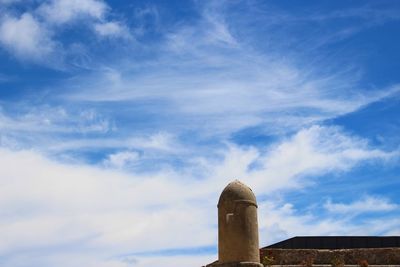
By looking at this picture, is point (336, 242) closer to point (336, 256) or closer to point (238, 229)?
point (336, 256)

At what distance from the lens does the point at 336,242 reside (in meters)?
18.6

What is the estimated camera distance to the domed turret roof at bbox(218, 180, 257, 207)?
13406mm

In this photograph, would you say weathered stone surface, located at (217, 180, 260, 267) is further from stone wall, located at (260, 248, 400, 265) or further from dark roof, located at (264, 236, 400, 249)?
dark roof, located at (264, 236, 400, 249)

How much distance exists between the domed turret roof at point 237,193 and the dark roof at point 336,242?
5.59 m

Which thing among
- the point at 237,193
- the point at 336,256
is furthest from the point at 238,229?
the point at 336,256

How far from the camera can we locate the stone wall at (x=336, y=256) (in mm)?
13328

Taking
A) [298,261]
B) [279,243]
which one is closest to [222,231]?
[298,261]

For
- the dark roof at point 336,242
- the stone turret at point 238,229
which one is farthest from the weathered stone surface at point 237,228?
the dark roof at point 336,242

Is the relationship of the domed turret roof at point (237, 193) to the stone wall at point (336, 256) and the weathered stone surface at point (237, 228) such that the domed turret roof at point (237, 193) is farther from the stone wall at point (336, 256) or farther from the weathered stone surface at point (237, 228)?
the stone wall at point (336, 256)

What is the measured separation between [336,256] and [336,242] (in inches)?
202

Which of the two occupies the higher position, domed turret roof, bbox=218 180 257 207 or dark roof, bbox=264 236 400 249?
domed turret roof, bbox=218 180 257 207

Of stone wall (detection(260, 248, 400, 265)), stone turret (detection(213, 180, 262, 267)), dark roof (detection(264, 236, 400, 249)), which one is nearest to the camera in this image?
stone turret (detection(213, 180, 262, 267))

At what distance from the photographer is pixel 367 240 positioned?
18.9m

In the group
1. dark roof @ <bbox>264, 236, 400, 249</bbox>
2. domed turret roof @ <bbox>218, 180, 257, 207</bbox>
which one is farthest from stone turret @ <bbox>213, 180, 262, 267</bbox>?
dark roof @ <bbox>264, 236, 400, 249</bbox>
